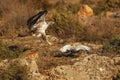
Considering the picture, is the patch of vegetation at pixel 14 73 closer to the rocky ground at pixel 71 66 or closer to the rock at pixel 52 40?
the rocky ground at pixel 71 66

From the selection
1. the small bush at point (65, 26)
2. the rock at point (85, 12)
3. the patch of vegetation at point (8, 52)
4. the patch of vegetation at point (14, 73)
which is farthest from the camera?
the rock at point (85, 12)

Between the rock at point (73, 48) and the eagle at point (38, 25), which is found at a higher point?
the eagle at point (38, 25)

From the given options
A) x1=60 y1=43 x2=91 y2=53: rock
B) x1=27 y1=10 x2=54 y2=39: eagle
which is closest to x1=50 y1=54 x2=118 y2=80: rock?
x1=60 y1=43 x2=91 y2=53: rock

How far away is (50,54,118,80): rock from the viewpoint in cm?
1065

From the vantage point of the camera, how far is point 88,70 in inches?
426

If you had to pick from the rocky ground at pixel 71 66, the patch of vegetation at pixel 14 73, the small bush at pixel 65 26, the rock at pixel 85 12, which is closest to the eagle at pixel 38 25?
the rocky ground at pixel 71 66

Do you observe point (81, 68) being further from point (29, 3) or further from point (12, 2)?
point (29, 3)

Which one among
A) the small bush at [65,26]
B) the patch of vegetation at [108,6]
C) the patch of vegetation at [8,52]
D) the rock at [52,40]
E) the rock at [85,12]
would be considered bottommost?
the patch of vegetation at [8,52]

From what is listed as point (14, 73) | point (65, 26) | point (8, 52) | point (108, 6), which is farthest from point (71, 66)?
point (108, 6)

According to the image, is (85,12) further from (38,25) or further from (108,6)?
(38,25)

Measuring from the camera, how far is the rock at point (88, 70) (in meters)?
10.6

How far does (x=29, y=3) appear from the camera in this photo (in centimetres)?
2059

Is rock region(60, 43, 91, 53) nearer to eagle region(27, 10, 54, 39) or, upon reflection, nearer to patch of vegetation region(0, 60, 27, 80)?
eagle region(27, 10, 54, 39)

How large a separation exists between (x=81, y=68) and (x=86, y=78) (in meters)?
0.28
